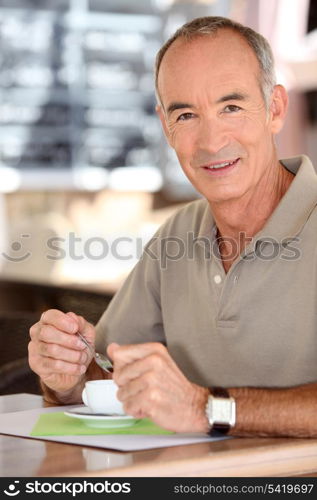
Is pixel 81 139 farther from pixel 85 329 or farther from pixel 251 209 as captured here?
pixel 85 329

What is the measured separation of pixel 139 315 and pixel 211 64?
56cm

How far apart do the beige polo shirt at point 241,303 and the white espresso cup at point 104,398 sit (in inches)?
13.8

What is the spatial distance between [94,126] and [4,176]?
1.83ft

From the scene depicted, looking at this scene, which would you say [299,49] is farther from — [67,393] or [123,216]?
[67,393]

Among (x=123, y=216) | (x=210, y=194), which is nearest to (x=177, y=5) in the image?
(x=123, y=216)

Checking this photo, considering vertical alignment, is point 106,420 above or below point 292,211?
below

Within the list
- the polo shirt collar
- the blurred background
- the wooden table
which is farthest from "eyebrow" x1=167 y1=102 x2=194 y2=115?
the blurred background

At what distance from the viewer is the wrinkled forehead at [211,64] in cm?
177

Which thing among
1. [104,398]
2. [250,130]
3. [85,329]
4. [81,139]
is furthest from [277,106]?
[81,139]

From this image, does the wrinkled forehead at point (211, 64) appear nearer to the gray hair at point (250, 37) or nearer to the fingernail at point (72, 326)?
the gray hair at point (250, 37)

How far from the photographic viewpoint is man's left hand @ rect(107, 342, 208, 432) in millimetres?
1313

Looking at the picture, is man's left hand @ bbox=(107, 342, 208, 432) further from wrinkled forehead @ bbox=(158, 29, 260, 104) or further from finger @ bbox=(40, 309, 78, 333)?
wrinkled forehead @ bbox=(158, 29, 260, 104)

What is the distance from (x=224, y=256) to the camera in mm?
1887

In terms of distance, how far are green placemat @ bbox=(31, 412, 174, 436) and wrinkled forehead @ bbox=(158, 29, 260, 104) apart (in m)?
0.66
